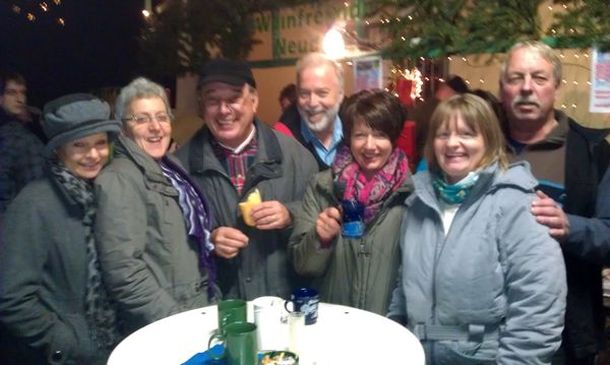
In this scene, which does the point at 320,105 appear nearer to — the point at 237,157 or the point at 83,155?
the point at 237,157

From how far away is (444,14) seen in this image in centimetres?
304

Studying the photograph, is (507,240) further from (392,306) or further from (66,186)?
(66,186)

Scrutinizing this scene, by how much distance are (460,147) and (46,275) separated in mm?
1505

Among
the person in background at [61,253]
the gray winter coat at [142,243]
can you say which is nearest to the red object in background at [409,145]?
the gray winter coat at [142,243]

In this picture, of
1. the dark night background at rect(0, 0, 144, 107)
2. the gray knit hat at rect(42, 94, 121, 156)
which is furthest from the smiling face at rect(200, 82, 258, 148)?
the dark night background at rect(0, 0, 144, 107)

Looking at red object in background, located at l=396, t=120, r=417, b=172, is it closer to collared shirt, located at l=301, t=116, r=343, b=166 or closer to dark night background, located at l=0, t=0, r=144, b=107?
collared shirt, located at l=301, t=116, r=343, b=166

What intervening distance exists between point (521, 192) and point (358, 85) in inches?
81.1

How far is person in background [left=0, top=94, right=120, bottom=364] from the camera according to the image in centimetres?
209

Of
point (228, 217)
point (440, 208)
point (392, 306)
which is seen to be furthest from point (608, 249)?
point (228, 217)

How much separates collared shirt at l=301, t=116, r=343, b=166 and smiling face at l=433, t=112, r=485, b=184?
3.07 feet

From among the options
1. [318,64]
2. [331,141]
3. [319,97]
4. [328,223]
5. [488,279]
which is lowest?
[488,279]

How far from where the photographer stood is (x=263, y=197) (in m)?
2.52

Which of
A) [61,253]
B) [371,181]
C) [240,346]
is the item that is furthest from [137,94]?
[240,346]

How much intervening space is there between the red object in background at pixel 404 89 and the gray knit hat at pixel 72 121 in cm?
191
